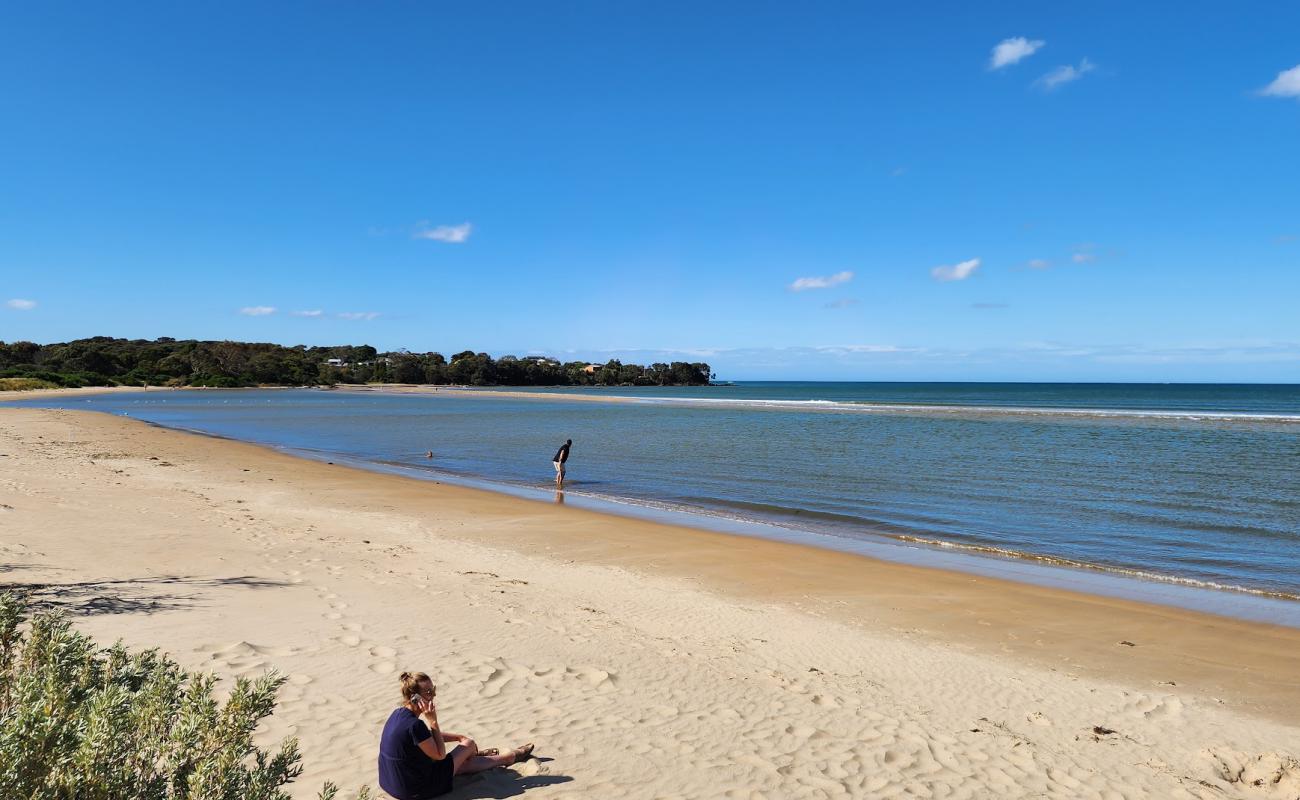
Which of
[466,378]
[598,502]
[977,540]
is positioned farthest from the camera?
[466,378]

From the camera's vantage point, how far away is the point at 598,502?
19.1 metres

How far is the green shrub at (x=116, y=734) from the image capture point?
2.95 m

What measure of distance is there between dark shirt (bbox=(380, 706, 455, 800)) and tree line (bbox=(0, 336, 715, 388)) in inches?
4532

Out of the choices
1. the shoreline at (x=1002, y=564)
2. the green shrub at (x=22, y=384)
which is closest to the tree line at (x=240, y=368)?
the green shrub at (x=22, y=384)

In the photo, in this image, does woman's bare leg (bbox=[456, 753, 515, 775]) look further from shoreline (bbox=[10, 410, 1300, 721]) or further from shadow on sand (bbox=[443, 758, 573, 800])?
shoreline (bbox=[10, 410, 1300, 721])

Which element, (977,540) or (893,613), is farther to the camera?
(977,540)

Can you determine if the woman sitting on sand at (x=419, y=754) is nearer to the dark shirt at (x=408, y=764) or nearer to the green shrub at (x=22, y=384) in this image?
the dark shirt at (x=408, y=764)

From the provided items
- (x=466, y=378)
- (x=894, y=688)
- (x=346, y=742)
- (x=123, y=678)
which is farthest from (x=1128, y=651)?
(x=466, y=378)

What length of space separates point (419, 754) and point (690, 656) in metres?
3.43

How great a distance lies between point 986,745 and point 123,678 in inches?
227

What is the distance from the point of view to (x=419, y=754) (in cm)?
476

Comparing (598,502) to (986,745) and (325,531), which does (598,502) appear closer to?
(325,531)

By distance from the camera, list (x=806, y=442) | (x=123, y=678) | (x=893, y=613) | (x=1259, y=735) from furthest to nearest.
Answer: (x=806, y=442), (x=893, y=613), (x=1259, y=735), (x=123, y=678)

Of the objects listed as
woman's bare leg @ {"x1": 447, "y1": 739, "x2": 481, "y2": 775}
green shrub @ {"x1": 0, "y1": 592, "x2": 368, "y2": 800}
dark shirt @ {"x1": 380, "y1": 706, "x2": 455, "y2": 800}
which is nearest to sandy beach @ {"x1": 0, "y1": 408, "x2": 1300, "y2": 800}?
woman's bare leg @ {"x1": 447, "y1": 739, "x2": 481, "y2": 775}
